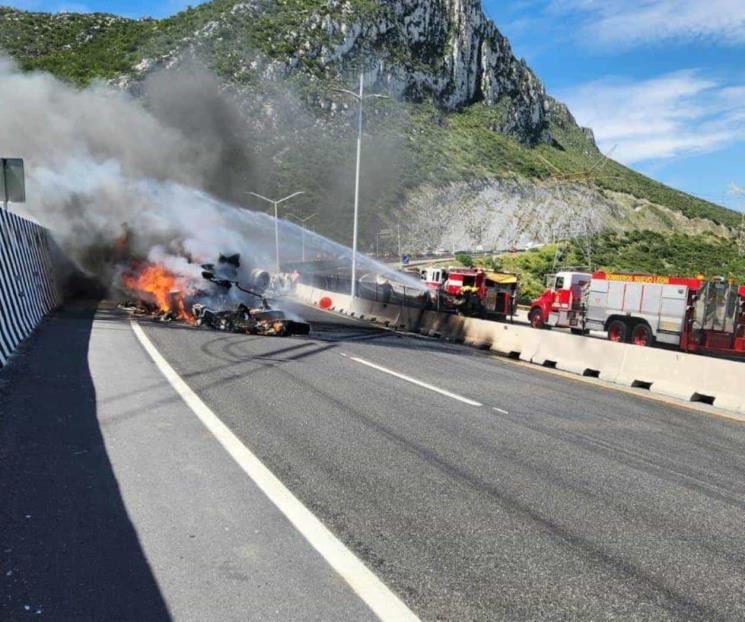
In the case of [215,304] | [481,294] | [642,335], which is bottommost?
[642,335]

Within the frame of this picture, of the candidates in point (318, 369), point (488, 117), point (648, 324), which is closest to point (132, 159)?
point (318, 369)

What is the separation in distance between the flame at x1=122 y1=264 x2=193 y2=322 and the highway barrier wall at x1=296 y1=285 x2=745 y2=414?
7.60m

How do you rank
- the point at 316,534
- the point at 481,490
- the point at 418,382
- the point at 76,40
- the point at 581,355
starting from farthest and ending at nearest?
the point at 76,40
the point at 581,355
the point at 418,382
the point at 481,490
the point at 316,534

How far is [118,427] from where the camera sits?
240 inches

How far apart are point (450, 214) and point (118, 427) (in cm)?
9187

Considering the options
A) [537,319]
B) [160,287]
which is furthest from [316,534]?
[537,319]

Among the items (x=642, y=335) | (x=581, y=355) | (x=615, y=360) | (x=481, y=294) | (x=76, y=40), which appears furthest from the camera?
(x=76, y=40)

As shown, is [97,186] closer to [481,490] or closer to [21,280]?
[21,280]

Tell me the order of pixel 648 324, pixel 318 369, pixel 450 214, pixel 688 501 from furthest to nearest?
pixel 450 214 < pixel 648 324 < pixel 318 369 < pixel 688 501

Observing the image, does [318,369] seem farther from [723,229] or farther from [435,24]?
[435,24]

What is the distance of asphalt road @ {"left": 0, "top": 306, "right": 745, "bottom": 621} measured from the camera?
10.8ft

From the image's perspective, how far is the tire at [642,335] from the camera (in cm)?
1989

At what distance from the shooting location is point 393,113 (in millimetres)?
90625

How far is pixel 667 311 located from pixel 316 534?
59.6 ft
